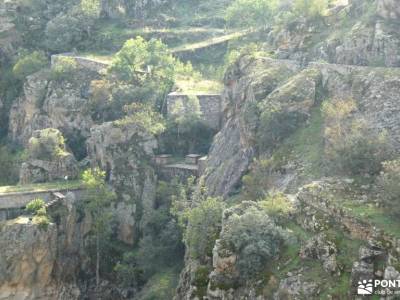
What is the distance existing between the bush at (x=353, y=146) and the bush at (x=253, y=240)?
228 inches

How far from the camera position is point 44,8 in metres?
77.2

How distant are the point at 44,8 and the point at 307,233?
184ft

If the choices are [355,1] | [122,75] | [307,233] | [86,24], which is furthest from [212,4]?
[307,233]

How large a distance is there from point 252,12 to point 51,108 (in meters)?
23.6

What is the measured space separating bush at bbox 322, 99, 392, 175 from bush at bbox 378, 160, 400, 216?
2.49 metres

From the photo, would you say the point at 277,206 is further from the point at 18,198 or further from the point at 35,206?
the point at 18,198

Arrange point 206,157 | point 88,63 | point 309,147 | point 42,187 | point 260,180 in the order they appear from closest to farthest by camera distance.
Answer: point 260,180 < point 309,147 < point 42,187 < point 206,157 < point 88,63

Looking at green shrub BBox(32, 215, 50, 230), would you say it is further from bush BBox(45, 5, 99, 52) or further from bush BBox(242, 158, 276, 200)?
bush BBox(45, 5, 99, 52)

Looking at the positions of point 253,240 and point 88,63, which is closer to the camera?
point 253,240

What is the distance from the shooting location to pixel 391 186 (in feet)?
96.6

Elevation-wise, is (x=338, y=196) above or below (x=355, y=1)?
below

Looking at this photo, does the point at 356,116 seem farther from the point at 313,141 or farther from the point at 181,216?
the point at 181,216

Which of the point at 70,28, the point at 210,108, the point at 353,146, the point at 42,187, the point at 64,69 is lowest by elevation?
the point at 42,187

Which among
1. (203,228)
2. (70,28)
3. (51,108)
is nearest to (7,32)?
(70,28)
